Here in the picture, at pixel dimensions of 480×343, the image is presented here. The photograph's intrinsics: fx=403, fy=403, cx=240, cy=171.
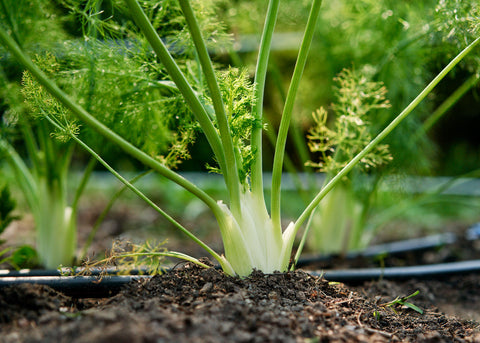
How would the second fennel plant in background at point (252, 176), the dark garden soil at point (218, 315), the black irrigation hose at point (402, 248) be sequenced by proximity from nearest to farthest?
the dark garden soil at point (218, 315), the second fennel plant in background at point (252, 176), the black irrigation hose at point (402, 248)

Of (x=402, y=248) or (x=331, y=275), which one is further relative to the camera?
(x=402, y=248)

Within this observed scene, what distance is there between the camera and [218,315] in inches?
24.8

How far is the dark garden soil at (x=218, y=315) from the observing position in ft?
1.83

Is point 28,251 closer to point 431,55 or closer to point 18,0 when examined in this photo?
point 18,0

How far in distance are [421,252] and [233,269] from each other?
3.49ft

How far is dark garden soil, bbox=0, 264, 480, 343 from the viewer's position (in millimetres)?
559

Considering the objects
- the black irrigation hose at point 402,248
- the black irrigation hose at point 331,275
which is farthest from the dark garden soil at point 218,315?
the black irrigation hose at point 402,248

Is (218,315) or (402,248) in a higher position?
(218,315)

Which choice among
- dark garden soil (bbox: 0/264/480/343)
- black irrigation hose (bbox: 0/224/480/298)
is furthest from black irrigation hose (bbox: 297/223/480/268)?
dark garden soil (bbox: 0/264/480/343)

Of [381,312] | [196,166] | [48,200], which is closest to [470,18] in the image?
[381,312]

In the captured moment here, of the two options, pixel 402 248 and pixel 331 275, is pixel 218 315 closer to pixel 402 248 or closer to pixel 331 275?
pixel 331 275

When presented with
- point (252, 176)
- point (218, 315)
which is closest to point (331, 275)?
point (252, 176)

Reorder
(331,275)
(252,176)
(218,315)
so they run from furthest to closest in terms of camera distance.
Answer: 1. (331,275)
2. (252,176)
3. (218,315)

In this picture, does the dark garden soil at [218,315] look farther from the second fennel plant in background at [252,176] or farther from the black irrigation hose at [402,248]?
the black irrigation hose at [402,248]
